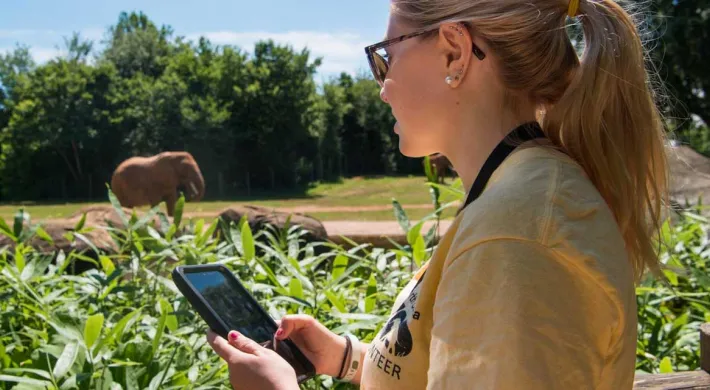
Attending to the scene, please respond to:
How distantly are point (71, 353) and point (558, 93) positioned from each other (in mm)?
1640

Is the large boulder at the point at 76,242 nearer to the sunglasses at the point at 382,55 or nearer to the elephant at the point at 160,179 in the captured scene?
the sunglasses at the point at 382,55

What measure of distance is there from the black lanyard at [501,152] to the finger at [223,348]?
18.5 inches

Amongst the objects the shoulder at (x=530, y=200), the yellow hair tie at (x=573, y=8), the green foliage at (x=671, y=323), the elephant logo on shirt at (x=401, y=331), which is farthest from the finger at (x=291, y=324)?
the green foliage at (x=671, y=323)

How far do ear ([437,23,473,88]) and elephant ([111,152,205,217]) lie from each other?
1702 cm

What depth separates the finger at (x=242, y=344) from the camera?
4.21 feet

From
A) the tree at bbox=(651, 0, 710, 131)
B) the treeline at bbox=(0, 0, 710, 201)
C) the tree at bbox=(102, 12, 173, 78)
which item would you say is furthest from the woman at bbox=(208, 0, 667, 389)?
the tree at bbox=(102, 12, 173, 78)

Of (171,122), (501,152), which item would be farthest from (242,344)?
(171,122)

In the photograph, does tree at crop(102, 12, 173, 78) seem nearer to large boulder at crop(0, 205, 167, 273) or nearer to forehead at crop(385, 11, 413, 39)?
large boulder at crop(0, 205, 167, 273)

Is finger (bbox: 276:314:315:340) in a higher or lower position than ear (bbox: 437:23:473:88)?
lower

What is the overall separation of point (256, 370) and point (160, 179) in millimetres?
17434

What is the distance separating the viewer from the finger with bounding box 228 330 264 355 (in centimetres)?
128

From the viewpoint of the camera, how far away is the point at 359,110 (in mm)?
38375

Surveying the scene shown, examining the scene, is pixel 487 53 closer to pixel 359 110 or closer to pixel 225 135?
pixel 225 135

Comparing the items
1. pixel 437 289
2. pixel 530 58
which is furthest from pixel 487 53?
pixel 437 289
